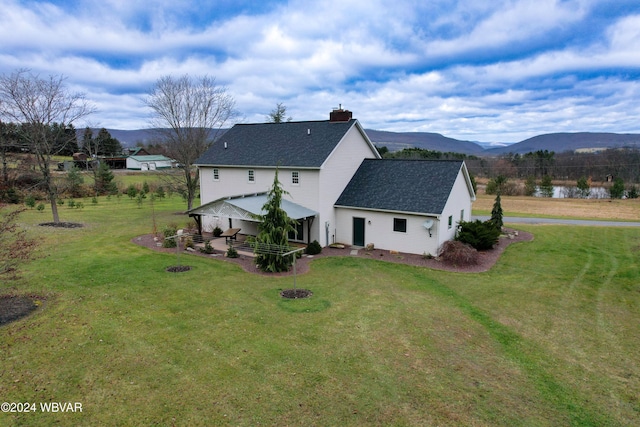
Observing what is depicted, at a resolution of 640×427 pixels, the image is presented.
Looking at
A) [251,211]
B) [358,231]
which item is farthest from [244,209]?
[358,231]

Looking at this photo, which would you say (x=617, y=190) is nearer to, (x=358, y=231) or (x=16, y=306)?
(x=358, y=231)

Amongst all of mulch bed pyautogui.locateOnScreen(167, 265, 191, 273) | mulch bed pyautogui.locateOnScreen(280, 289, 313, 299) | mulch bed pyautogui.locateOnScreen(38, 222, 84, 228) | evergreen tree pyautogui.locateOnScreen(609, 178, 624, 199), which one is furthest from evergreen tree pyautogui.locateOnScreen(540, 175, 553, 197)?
mulch bed pyautogui.locateOnScreen(38, 222, 84, 228)

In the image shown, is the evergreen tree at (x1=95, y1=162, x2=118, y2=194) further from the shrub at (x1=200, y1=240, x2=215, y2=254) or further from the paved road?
the paved road

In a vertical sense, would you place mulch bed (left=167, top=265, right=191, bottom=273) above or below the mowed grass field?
above

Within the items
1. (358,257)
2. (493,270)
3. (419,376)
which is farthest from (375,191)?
(419,376)

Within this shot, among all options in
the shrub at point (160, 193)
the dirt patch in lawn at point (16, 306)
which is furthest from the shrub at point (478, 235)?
the shrub at point (160, 193)

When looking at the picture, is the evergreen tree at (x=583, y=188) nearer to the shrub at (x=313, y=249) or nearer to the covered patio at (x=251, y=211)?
the covered patio at (x=251, y=211)
